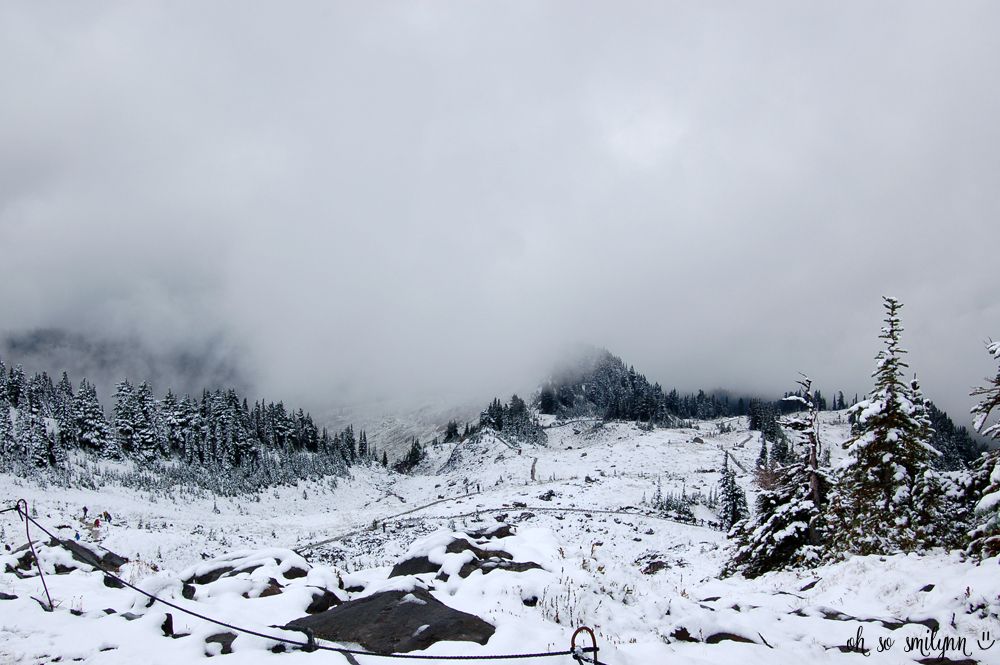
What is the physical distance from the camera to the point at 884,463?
16.1 meters

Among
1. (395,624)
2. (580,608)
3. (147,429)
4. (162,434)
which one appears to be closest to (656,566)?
(580,608)

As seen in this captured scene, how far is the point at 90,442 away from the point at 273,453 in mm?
29760

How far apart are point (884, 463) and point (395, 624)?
622 inches

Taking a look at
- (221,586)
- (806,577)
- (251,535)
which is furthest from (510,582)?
(251,535)

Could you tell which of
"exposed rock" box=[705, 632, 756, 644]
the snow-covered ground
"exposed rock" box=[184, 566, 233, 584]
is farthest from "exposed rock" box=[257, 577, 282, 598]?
"exposed rock" box=[705, 632, 756, 644]

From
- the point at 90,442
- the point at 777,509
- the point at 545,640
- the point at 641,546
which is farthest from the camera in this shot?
the point at 90,442

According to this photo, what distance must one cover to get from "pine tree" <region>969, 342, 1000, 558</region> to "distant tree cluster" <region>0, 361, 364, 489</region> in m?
67.5

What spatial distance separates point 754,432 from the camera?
13650cm

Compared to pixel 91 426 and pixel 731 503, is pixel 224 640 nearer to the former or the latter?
pixel 731 503

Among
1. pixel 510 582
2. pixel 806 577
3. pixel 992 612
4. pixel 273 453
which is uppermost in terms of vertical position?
pixel 992 612

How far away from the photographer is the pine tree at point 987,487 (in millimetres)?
10098

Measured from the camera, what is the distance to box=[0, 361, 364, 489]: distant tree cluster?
64750mm

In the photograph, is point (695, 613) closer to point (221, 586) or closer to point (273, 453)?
point (221, 586)

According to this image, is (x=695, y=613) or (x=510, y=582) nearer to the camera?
(x=695, y=613)
